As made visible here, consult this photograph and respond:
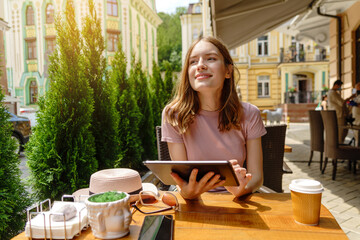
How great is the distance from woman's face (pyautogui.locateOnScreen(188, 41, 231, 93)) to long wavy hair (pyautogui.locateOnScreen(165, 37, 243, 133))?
59 mm

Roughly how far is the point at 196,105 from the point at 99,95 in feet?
6.26

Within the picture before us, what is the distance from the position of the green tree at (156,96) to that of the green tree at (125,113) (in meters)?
1.20

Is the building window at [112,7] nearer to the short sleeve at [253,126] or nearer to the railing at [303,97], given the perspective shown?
the railing at [303,97]

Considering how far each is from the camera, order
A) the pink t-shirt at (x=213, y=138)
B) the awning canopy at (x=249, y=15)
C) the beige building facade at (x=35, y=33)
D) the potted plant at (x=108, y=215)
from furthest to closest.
→ the beige building facade at (x=35, y=33), the awning canopy at (x=249, y=15), the pink t-shirt at (x=213, y=138), the potted plant at (x=108, y=215)

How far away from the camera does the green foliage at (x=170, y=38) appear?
32188 millimetres

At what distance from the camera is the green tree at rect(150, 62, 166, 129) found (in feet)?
18.9

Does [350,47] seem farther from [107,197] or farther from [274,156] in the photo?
[107,197]

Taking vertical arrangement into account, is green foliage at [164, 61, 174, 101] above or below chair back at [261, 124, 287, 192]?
above

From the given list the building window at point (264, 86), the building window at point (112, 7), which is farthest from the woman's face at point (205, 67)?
the building window at point (264, 86)

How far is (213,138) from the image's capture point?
1.72 m

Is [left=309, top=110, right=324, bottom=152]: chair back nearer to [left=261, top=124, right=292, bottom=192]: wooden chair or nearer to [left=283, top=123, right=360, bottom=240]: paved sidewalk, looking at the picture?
[left=283, top=123, right=360, bottom=240]: paved sidewalk

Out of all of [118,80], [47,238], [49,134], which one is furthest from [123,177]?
[118,80]

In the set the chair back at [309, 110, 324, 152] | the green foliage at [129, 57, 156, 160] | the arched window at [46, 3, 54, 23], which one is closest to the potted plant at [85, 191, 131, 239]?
the green foliage at [129, 57, 156, 160]

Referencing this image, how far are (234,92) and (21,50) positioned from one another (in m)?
22.6
